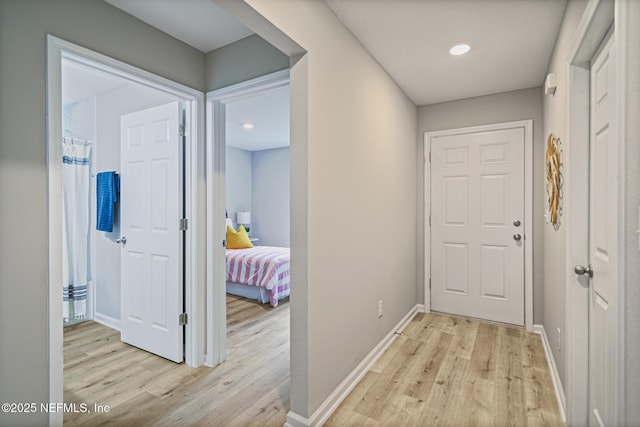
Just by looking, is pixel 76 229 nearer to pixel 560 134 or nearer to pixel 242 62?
pixel 242 62

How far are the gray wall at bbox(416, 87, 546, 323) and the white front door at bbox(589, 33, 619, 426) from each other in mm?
1638

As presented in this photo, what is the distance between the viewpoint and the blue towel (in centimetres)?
299

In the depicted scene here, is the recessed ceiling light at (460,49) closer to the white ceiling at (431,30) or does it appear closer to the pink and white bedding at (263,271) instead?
the white ceiling at (431,30)

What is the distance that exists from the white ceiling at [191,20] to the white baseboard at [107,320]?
2.75 meters

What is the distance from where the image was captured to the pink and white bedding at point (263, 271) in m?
3.99

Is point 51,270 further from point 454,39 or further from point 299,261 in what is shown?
point 454,39

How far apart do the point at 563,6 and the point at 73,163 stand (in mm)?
4374

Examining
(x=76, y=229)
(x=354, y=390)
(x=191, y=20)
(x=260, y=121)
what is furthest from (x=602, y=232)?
(x=76, y=229)

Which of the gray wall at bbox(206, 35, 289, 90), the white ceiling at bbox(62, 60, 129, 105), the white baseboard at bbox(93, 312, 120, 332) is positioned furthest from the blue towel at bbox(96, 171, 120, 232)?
the gray wall at bbox(206, 35, 289, 90)

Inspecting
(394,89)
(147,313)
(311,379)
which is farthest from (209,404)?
(394,89)

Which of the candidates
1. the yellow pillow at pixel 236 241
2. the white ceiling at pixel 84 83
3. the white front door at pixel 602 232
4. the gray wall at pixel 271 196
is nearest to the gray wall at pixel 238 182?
the gray wall at pixel 271 196

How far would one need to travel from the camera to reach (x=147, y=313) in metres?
2.59

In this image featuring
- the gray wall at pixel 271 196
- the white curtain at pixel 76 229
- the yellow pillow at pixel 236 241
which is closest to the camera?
the white curtain at pixel 76 229

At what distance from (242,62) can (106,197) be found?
6.26ft
